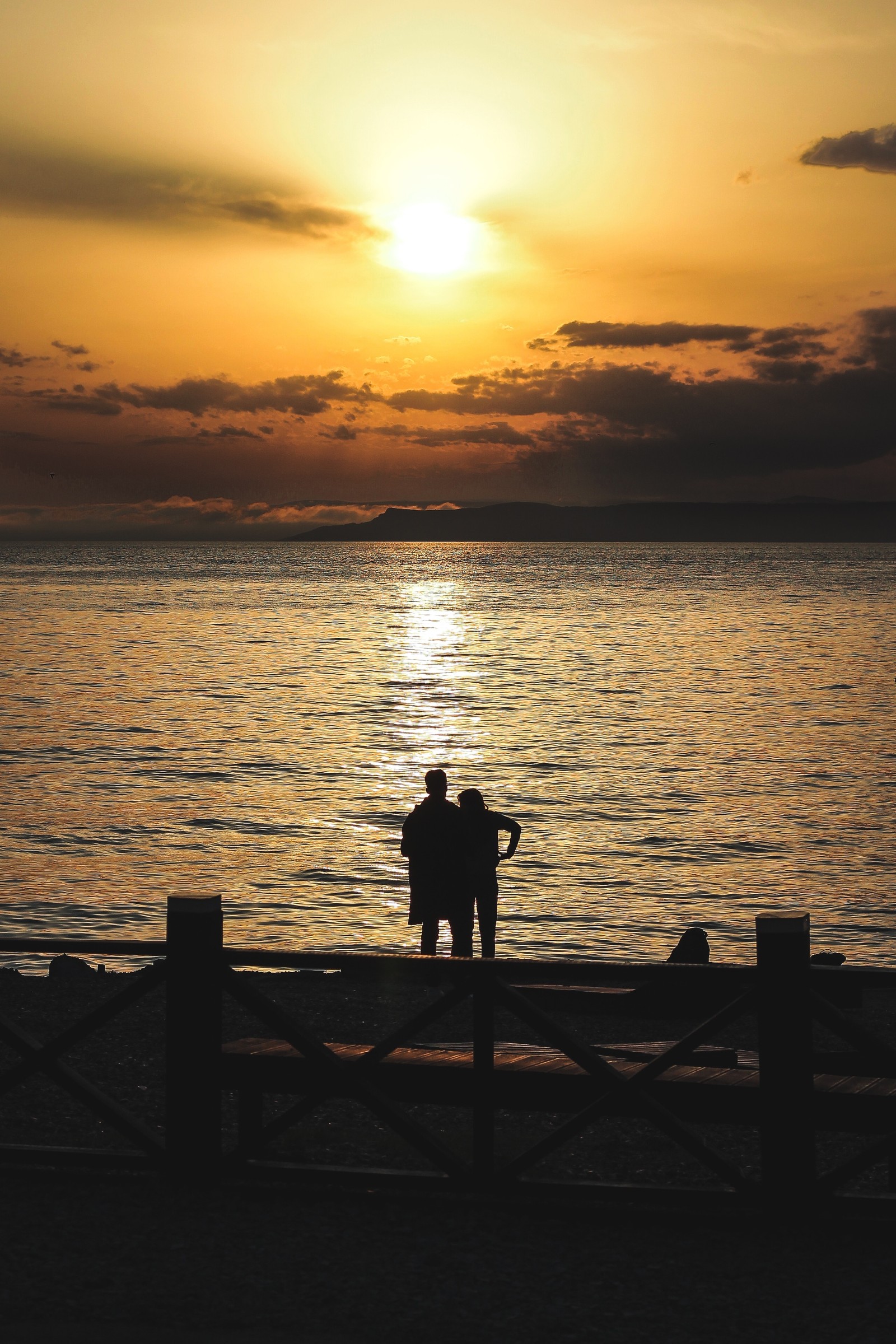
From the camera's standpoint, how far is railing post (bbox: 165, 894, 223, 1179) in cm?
677

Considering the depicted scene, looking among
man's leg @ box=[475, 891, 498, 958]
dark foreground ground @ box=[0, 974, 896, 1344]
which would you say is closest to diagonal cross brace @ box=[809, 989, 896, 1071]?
dark foreground ground @ box=[0, 974, 896, 1344]

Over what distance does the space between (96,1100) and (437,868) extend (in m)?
6.50

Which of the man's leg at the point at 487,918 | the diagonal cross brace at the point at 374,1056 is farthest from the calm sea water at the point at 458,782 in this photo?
the diagonal cross brace at the point at 374,1056

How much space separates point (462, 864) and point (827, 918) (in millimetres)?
9283

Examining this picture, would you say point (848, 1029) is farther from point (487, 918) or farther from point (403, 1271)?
point (487, 918)

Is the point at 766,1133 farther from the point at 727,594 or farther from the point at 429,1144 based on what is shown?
the point at 727,594

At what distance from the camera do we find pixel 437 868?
13.2m

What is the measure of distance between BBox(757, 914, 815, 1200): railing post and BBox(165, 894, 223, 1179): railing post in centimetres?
253

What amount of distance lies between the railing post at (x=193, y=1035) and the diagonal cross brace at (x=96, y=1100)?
0.10 m

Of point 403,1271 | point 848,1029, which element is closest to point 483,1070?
point 403,1271

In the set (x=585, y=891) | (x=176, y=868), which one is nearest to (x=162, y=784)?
(x=176, y=868)

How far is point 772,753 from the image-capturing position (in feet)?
130

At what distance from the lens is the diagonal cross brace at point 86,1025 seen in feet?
22.4

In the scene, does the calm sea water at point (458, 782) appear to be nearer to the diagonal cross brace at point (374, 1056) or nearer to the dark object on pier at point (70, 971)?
the dark object on pier at point (70, 971)
